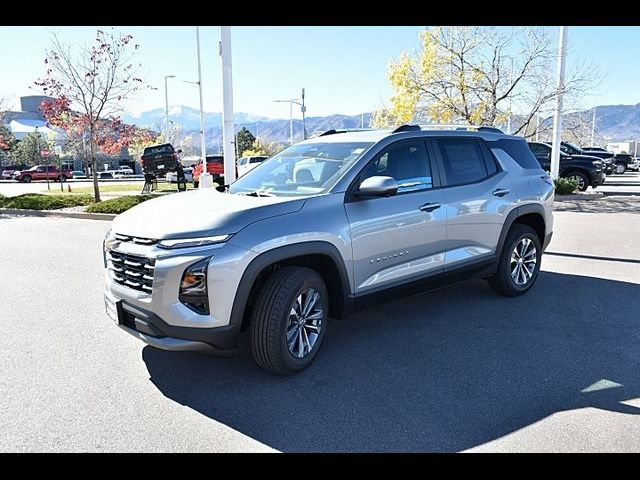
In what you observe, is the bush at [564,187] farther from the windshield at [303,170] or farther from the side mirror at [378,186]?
the side mirror at [378,186]

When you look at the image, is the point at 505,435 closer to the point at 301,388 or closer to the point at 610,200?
the point at 301,388

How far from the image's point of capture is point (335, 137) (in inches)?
193

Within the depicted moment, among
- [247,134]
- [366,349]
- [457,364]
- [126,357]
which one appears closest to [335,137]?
[366,349]

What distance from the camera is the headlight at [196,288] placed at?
3133 mm

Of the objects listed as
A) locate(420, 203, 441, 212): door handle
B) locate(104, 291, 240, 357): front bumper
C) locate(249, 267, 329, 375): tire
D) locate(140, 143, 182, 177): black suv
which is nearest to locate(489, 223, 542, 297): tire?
locate(420, 203, 441, 212): door handle

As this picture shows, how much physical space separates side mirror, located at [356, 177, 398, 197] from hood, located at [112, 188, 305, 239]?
0.51 m

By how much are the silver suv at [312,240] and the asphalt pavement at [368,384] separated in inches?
16.4

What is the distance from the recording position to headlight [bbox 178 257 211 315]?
3133 millimetres

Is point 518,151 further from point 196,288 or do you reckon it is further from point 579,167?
point 579,167

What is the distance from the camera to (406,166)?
175 inches

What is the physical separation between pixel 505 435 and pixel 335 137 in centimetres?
315

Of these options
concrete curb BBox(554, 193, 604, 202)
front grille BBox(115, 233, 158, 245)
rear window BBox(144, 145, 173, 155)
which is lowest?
concrete curb BBox(554, 193, 604, 202)

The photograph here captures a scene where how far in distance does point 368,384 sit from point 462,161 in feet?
8.60

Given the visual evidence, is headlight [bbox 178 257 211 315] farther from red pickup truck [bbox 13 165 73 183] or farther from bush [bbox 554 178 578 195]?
red pickup truck [bbox 13 165 73 183]
